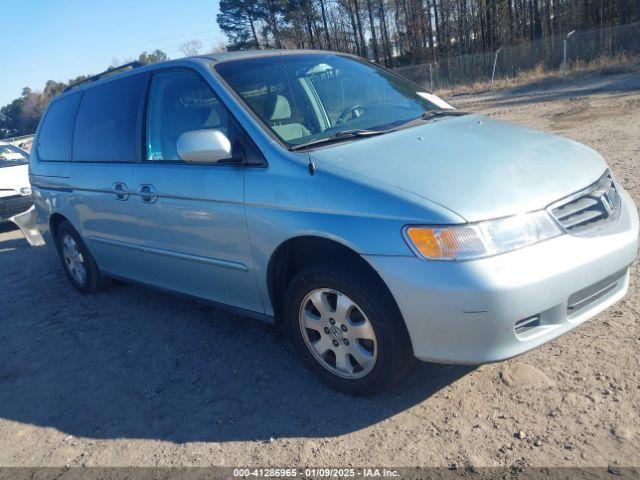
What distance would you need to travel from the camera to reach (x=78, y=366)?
4.00 meters

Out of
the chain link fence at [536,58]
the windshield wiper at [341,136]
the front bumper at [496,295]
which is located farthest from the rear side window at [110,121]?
the chain link fence at [536,58]

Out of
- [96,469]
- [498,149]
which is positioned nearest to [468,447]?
[498,149]

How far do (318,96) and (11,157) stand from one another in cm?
893

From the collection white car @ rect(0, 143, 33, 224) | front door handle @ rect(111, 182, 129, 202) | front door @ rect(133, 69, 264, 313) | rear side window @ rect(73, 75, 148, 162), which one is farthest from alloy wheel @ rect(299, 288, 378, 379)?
white car @ rect(0, 143, 33, 224)

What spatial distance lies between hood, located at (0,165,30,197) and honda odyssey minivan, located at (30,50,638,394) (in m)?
5.60

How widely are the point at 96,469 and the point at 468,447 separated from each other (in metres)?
1.83

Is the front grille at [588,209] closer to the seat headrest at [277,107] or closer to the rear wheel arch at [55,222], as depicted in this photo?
the seat headrest at [277,107]

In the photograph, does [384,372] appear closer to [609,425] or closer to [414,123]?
[609,425]

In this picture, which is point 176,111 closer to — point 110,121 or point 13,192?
point 110,121

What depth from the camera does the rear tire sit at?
17.2 feet

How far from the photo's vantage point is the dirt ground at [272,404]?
2631 millimetres

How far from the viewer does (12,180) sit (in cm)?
938

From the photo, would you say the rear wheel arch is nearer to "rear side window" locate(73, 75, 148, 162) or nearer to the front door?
"rear side window" locate(73, 75, 148, 162)

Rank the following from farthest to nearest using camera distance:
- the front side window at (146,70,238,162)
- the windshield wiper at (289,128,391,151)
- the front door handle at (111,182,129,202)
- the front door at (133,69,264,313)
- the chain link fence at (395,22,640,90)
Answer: the chain link fence at (395,22,640,90), the front door handle at (111,182,129,202), the front side window at (146,70,238,162), the front door at (133,69,264,313), the windshield wiper at (289,128,391,151)
